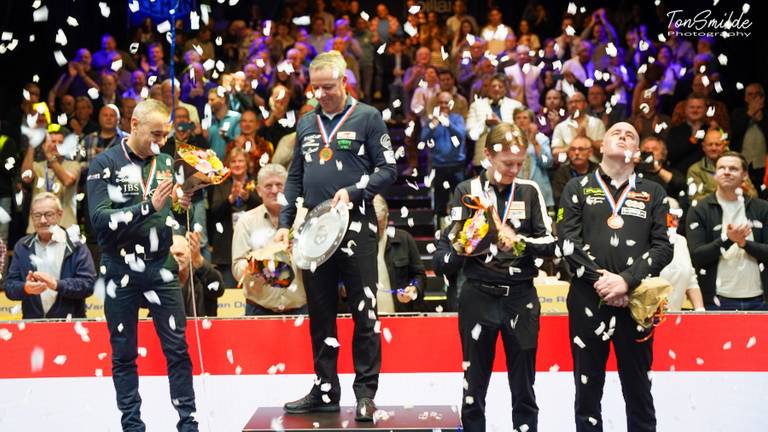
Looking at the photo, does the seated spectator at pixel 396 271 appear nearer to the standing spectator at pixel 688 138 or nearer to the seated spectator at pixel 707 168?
the seated spectator at pixel 707 168

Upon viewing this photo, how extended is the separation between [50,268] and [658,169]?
187 inches

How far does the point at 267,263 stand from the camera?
213 inches

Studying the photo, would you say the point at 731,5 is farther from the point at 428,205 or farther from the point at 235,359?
the point at 235,359

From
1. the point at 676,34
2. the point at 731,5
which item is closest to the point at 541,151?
the point at 676,34

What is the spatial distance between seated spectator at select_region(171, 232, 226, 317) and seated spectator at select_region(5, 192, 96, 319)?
25.5 inches

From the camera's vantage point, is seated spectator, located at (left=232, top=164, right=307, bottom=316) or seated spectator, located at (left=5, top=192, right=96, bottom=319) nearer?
seated spectator, located at (left=232, top=164, right=307, bottom=316)

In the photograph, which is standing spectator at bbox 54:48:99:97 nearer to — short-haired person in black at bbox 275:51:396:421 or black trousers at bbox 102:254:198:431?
black trousers at bbox 102:254:198:431

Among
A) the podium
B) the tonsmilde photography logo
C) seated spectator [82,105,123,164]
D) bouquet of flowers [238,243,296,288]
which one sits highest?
the tonsmilde photography logo

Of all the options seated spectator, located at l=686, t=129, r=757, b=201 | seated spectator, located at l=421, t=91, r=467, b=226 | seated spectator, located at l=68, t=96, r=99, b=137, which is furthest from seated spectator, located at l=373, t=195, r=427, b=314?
seated spectator, located at l=68, t=96, r=99, b=137

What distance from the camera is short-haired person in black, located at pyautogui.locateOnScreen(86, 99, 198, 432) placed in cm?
512

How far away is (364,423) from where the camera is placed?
15.7 feet

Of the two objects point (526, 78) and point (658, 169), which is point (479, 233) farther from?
point (526, 78)

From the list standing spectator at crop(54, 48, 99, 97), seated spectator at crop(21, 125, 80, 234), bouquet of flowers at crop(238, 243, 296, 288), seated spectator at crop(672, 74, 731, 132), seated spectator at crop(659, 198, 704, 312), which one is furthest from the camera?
standing spectator at crop(54, 48, 99, 97)

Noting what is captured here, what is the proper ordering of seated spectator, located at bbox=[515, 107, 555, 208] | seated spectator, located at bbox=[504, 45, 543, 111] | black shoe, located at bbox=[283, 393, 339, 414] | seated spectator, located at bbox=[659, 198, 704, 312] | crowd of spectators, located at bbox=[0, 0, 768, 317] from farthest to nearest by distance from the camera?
seated spectator, located at bbox=[504, 45, 543, 111] → seated spectator, located at bbox=[515, 107, 555, 208] → crowd of spectators, located at bbox=[0, 0, 768, 317] → seated spectator, located at bbox=[659, 198, 704, 312] → black shoe, located at bbox=[283, 393, 339, 414]
